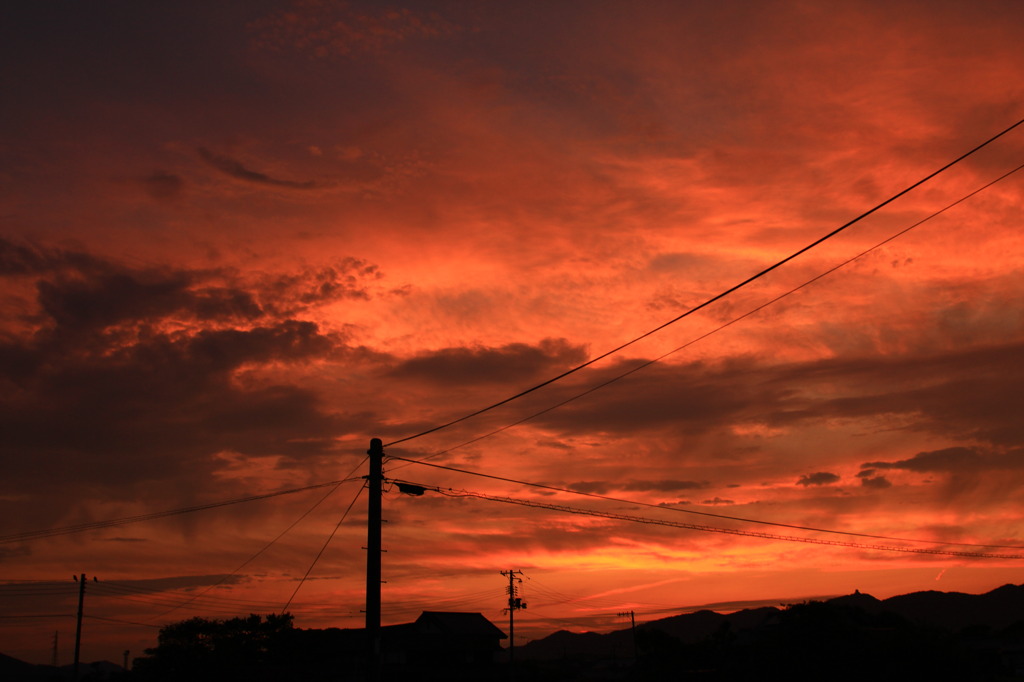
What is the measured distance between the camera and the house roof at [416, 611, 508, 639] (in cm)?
8281

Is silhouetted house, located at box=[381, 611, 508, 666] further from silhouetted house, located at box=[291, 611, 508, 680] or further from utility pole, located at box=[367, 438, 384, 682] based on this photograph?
utility pole, located at box=[367, 438, 384, 682]

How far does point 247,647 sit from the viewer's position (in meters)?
75.3

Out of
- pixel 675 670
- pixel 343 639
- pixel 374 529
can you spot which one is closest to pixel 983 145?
pixel 374 529

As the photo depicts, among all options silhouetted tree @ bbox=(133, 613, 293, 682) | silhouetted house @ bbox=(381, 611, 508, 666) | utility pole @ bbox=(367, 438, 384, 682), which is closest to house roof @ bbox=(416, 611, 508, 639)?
silhouetted house @ bbox=(381, 611, 508, 666)

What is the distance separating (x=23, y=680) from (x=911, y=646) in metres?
155

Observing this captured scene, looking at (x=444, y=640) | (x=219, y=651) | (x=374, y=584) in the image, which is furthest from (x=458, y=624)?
(x=374, y=584)

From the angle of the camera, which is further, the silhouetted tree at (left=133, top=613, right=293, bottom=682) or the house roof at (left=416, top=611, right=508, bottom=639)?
the house roof at (left=416, top=611, right=508, bottom=639)

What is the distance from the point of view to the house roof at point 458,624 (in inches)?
3260

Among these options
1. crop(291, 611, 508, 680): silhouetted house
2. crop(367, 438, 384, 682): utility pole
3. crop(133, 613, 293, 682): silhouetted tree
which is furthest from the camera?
crop(291, 611, 508, 680): silhouetted house

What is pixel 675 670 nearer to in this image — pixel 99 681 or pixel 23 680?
pixel 99 681

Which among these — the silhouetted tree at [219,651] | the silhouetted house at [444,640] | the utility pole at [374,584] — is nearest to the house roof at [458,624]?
the silhouetted house at [444,640]

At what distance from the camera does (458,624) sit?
8519cm

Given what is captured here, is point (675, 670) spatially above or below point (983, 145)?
below

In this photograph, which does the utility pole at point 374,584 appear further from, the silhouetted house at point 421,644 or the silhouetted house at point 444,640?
the silhouetted house at point 444,640
